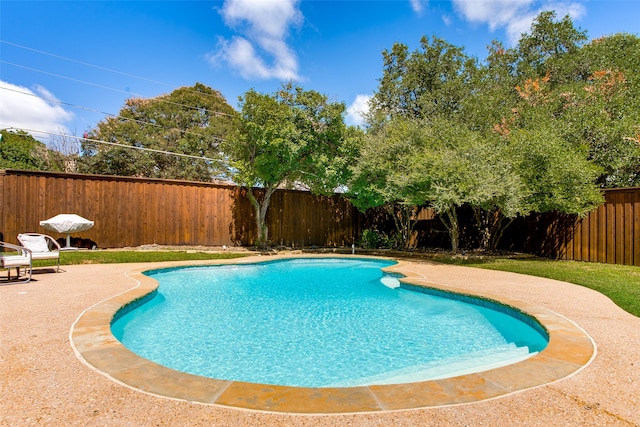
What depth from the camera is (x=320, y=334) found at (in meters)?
4.32

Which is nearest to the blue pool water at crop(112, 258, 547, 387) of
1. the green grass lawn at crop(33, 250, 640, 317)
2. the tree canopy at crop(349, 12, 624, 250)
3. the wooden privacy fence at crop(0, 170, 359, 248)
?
the green grass lawn at crop(33, 250, 640, 317)

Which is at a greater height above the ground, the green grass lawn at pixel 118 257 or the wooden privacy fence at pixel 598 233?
the wooden privacy fence at pixel 598 233

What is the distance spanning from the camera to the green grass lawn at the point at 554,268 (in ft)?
17.8

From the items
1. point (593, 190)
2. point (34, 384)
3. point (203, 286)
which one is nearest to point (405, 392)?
point (34, 384)

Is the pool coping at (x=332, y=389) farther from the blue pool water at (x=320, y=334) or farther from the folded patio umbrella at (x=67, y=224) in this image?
the folded patio umbrella at (x=67, y=224)

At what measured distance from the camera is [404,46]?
763 inches

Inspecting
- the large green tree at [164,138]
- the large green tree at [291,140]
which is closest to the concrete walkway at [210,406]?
the large green tree at [291,140]

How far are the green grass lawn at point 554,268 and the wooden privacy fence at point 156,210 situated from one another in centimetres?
176

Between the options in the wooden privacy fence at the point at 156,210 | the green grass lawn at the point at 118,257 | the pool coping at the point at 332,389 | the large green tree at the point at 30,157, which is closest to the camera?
the pool coping at the point at 332,389

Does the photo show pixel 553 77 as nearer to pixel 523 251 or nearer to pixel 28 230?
pixel 523 251

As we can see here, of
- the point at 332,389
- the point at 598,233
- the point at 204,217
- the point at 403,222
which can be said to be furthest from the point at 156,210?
the point at 598,233

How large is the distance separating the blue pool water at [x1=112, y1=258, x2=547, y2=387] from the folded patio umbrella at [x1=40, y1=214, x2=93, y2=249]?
451 cm

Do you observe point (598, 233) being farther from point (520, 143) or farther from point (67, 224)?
point (67, 224)

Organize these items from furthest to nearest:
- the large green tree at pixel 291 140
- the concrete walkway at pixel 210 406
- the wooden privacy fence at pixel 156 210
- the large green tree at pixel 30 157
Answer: the large green tree at pixel 30 157, the large green tree at pixel 291 140, the wooden privacy fence at pixel 156 210, the concrete walkway at pixel 210 406
